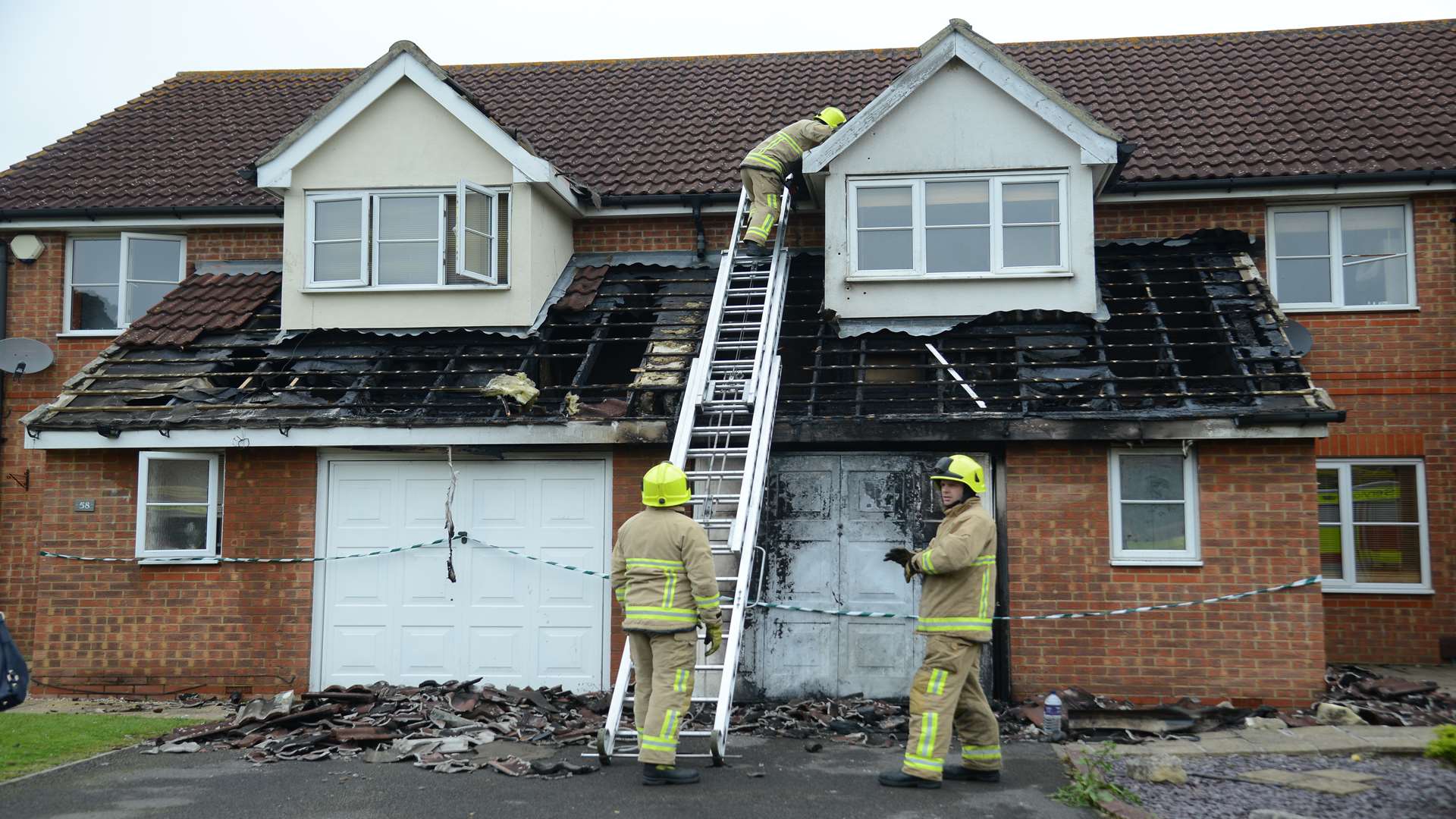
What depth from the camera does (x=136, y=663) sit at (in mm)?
11438

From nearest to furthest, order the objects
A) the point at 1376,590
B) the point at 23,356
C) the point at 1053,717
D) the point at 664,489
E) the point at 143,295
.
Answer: the point at 664,489 → the point at 1053,717 → the point at 1376,590 → the point at 23,356 → the point at 143,295

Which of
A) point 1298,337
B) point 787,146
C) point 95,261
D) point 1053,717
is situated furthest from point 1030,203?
point 95,261

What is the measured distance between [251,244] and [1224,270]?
11.0m

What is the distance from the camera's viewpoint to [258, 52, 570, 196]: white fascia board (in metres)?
12.5

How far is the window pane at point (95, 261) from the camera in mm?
14648

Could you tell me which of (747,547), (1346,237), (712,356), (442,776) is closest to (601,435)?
(712,356)

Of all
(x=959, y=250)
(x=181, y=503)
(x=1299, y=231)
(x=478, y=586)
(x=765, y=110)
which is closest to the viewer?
(x=478, y=586)

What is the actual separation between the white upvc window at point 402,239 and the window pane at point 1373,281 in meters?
9.23

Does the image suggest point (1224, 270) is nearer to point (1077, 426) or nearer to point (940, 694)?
point (1077, 426)

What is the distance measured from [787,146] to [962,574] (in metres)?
6.59

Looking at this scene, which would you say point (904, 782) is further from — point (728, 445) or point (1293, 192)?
point (1293, 192)

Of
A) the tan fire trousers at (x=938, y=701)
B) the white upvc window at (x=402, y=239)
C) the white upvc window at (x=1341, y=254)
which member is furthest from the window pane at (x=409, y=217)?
the white upvc window at (x=1341, y=254)

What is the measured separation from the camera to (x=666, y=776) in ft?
24.4

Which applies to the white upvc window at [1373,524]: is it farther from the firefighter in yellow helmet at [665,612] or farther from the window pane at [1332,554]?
the firefighter in yellow helmet at [665,612]
